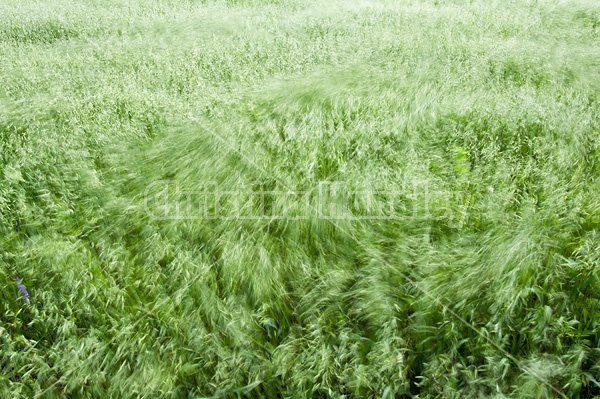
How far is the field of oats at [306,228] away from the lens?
1.83 meters

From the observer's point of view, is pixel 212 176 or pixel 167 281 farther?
pixel 212 176

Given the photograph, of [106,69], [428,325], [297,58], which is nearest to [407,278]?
[428,325]

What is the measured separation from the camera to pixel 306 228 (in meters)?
2.48

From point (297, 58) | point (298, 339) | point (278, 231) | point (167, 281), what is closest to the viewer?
point (298, 339)

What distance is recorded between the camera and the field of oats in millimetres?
1832

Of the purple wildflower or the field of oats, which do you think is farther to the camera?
the purple wildflower

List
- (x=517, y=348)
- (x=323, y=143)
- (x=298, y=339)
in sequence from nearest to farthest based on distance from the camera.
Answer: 1. (x=517, y=348)
2. (x=298, y=339)
3. (x=323, y=143)

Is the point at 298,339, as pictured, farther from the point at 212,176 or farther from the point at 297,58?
the point at 297,58

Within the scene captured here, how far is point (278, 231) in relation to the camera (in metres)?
2.52

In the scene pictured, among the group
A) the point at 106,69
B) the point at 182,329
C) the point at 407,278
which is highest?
the point at 106,69

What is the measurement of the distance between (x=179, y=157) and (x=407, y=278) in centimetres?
185

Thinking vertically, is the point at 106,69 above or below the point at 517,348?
above

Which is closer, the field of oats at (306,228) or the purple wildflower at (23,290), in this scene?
the field of oats at (306,228)

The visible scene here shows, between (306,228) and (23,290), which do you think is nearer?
(23,290)
